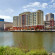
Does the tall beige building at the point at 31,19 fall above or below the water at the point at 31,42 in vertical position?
above

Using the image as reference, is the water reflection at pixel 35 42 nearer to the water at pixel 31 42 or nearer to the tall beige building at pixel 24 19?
the water at pixel 31 42

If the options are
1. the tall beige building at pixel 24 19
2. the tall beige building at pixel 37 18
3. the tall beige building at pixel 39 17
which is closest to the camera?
the tall beige building at pixel 37 18

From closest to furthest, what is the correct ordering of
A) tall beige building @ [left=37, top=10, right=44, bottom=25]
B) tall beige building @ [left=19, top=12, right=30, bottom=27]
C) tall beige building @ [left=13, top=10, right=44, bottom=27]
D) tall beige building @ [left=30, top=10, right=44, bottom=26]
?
tall beige building @ [left=30, top=10, right=44, bottom=26] → tall beige building @ [left=13, top=10, right=44, bottom=27] → tall beige building @ [left=37, top=10, right=44, bottom=25] → tall beige building @ [left=19, top=12, right=30, bottom=27]

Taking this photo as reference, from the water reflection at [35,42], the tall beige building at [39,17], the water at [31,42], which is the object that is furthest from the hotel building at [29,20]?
the water reflection at [35,42]

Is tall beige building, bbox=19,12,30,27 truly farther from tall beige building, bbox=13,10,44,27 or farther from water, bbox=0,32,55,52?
water, bbox=0,32,55,52

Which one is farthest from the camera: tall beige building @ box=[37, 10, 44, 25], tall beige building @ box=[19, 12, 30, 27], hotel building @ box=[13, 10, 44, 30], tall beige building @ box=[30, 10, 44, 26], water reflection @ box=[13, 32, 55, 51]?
tall beige building @ box=[19, 12, 30, 27]

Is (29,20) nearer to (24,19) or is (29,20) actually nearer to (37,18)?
(24,19)

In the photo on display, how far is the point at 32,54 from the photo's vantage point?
3.18 metres

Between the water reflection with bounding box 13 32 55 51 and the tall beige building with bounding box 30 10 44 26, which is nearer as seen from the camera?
the water reflection with bounding box 13 32 55 51

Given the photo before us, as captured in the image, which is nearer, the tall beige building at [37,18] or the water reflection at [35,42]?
the water reflection at [35,42]

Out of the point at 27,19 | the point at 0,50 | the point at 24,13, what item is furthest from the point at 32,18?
the point at 0,50

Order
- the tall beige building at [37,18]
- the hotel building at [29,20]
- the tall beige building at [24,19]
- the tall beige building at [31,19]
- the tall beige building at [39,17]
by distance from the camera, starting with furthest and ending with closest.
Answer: the tall beige building at [24,19], the tall beige building at [39,17], the tall beige building at [31,19], the tall beige building at [37,18], the hotel building at [29,20]

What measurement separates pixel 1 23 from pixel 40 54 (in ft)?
341

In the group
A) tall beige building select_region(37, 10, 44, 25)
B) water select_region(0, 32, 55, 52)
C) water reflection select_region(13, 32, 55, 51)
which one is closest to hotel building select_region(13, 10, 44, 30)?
tall beige building select_region(37, 10, 44, 25)
